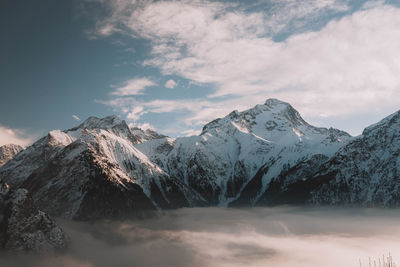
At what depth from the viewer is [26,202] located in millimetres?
199125

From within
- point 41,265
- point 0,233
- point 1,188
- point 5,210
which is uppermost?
point 1,188

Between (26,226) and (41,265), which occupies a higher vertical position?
(26,226)

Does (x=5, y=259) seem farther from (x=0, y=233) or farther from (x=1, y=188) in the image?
(x=1, y=188)

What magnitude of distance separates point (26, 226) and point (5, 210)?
15350 millimetres

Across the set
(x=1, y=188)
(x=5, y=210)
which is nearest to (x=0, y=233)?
(x=5, y=210)

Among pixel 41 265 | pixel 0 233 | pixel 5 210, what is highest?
pixel 5 210

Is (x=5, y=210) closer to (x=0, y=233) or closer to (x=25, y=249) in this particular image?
(x=0, y=233)

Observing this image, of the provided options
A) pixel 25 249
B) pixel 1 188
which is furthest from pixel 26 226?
pixel 1 188

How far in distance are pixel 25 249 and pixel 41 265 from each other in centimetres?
1350

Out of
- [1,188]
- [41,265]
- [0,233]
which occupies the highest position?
[1,188]

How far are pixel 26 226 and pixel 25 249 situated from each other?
13.4 meters

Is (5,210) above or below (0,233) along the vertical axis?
above

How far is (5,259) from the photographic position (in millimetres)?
195375


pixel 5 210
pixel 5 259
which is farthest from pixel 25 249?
pixel 5 210
